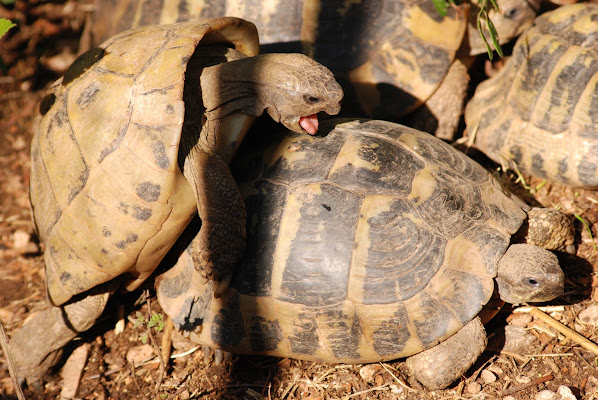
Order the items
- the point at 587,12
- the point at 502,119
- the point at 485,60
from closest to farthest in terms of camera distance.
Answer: the point at 587,12, the point at 502,119, the point at 485,60

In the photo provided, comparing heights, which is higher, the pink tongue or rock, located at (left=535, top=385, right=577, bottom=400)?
the pink tongue

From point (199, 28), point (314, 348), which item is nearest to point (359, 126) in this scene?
point (199, 28)

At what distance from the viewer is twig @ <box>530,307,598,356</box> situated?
2.89 metres

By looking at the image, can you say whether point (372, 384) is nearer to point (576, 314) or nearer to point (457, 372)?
point (457, 372)

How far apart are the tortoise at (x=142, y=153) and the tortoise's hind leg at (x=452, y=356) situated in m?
1.11

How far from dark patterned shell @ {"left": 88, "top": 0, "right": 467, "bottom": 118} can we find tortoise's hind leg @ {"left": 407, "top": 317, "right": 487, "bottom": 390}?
67.8 inches

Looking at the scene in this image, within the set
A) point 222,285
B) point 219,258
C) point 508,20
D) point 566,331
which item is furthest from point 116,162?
point 508,20

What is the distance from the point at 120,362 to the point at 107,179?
1229 millimetres

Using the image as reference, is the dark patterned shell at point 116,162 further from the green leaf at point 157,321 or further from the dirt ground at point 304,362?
the dirt ground at point 304,362

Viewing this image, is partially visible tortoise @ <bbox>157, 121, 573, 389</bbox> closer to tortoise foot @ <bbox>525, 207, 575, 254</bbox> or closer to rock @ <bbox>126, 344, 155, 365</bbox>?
tortoise foot @ <bbox>525, 207, 575, 254</bbox>

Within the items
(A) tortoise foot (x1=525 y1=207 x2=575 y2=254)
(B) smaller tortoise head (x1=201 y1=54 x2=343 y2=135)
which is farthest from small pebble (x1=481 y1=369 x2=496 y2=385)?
(B) smaller tortoise head (x1=201 y1=54 x2=343 y2=135)

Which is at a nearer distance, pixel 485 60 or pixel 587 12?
pixel 587 12

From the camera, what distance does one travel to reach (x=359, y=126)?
3.19 m

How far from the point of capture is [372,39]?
Answer: 3.93 meters
